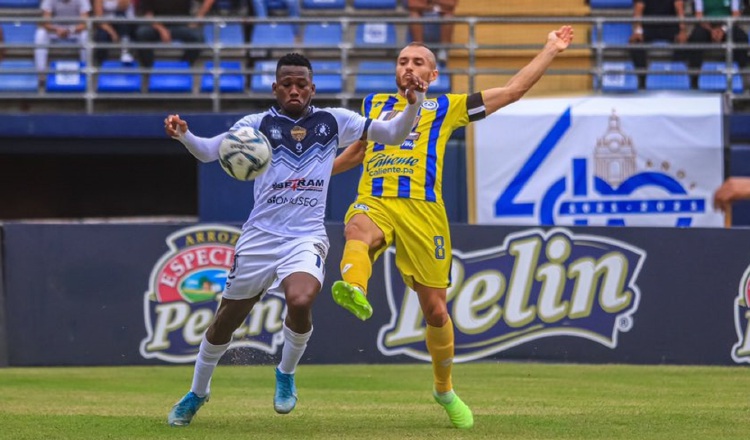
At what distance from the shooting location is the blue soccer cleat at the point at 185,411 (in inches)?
309

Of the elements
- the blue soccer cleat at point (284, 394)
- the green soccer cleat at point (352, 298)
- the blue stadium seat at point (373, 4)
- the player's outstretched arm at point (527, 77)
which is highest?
the blue stadium seat at point (373, 4)

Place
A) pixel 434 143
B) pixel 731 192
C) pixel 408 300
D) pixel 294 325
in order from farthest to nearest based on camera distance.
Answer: pixel 731 192 → pixel 408 300 → pixel 434 143 → pixel 294 325

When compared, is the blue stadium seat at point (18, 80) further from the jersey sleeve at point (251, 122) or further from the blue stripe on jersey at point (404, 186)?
the jersey sleeve at point (251, 122)

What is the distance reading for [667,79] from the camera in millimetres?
17312

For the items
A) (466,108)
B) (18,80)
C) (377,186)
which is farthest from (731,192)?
(18,80)

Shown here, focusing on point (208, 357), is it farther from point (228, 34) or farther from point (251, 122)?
point (228, 34)

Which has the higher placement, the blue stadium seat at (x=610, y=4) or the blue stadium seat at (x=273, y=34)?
the blue stadium seat at (x=610, y=4)

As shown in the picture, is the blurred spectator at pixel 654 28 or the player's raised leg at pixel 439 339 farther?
the blurred spectator at pixel 654 28

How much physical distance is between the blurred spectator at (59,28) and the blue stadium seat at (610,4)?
286 inches

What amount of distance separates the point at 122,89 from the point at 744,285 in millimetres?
9043

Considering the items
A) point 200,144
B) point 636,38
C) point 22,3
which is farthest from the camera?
point 22,3

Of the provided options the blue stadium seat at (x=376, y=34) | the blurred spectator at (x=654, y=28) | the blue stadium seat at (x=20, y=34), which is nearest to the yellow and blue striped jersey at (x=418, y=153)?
the blue stadium seat at (x=376, y=34)

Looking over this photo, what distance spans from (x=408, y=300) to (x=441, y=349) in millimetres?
5134

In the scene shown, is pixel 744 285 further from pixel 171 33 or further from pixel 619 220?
pixel 171 33
